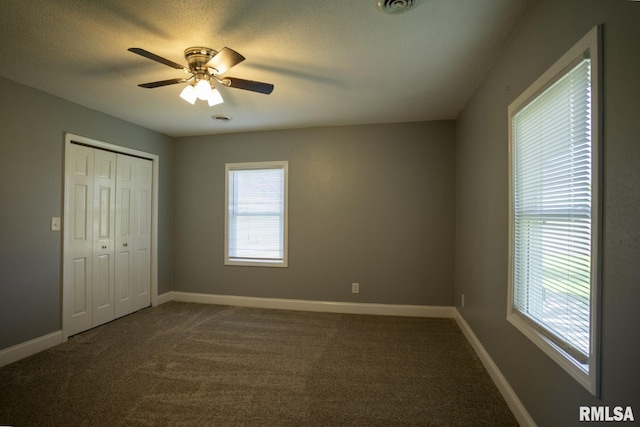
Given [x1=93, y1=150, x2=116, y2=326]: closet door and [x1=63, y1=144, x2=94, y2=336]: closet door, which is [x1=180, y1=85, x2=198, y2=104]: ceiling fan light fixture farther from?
[x1=93, y1=150, x2=116, y2=326]: closet door

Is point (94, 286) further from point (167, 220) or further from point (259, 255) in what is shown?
point (259, 255)

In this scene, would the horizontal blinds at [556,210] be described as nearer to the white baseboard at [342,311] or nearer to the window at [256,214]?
the white baseboard at [342,311]

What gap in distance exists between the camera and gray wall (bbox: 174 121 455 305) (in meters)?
3.75

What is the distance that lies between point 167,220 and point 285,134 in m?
2.18

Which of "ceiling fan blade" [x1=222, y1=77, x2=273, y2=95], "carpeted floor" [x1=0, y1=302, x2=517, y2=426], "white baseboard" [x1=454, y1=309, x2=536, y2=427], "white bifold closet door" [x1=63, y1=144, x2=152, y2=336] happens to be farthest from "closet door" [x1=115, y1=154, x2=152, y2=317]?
"white baseboard" [x1=454, y1=309, x2=536, y2=427]

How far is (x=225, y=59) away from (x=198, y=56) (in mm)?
349

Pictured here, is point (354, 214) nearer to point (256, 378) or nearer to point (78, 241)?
point (256, 378)

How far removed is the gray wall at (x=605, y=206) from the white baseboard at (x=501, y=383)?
0.20ft

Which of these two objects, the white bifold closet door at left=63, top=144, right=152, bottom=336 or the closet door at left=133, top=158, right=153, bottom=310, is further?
the closet door at left=133, top=158, right=153, bottom=310

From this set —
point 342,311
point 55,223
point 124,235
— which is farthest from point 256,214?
point 55,223

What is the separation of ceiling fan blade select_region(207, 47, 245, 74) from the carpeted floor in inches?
89.9

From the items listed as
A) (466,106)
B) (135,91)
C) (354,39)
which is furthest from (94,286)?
(466,106)

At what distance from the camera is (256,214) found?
4281mm

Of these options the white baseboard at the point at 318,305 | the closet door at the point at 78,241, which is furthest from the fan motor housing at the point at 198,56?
the white baseboard at the point at 318,305
